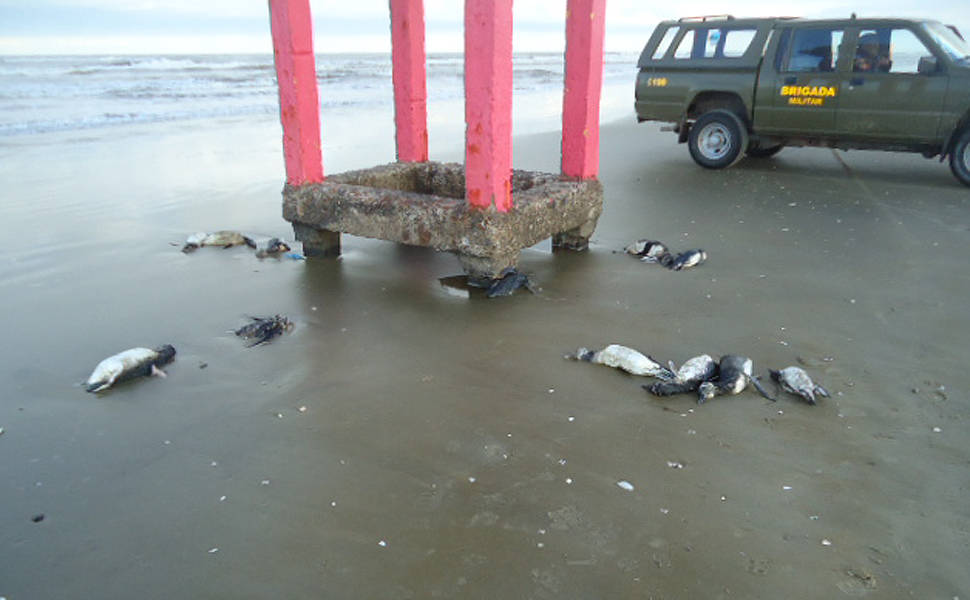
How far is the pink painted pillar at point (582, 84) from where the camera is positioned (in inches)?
211

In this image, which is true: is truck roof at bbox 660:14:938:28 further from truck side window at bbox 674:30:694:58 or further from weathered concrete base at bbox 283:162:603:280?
weathered concrete base at bbox 283:162:603:280

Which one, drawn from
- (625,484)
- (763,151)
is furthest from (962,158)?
(625,484)

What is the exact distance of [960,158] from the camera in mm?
8055

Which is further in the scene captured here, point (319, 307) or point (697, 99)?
point (697, 99)

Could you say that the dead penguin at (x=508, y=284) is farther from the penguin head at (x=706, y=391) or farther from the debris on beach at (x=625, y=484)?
the debris on beach at (x=625, y=484)

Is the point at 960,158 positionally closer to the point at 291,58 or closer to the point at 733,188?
the point at 733,188

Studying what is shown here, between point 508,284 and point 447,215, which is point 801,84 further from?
point 447,215

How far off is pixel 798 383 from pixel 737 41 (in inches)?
287

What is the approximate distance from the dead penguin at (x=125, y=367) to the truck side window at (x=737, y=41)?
8437 mm

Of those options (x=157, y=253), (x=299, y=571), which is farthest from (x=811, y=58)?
(x=299, y=571)

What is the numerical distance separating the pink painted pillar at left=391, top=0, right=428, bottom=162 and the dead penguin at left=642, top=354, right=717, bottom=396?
3.89 metres

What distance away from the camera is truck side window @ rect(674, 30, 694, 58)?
9531 millimetres

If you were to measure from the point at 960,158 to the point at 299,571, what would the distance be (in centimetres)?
899

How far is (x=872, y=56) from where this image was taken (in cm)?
830
